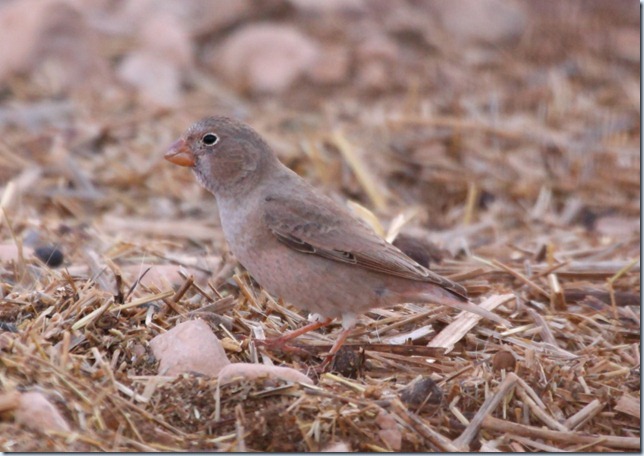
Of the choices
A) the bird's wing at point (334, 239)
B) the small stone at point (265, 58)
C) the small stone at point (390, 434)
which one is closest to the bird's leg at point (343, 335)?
the bird's wing at point (334, 239)

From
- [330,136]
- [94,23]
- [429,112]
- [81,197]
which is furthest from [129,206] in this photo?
[94,23]

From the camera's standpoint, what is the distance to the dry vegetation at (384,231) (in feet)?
14.7

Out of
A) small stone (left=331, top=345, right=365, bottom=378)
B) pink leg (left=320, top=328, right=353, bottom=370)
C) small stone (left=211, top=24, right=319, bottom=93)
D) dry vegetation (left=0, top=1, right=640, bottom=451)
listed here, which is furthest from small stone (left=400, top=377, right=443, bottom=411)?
small stone (left=211, top=24, right=319, bottom=93)

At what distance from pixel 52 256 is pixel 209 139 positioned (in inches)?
47.0

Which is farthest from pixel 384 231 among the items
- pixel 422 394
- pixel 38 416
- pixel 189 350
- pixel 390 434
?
pixel 38 416

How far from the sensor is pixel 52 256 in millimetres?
6172

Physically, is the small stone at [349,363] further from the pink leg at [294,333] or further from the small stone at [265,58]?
the small stone at [265,58]

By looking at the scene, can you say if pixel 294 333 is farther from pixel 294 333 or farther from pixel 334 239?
pixel 334 239

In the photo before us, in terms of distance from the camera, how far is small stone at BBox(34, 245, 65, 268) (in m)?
6.18

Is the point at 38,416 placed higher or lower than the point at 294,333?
higher

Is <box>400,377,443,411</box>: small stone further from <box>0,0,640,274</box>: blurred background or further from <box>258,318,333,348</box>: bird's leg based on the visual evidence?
<box>0,0,640,274</box>: blurred background

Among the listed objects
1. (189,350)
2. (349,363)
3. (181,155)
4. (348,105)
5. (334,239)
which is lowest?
(348,105)

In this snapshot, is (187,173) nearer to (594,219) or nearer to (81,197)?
(81,197)

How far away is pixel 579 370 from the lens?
17.0ft
